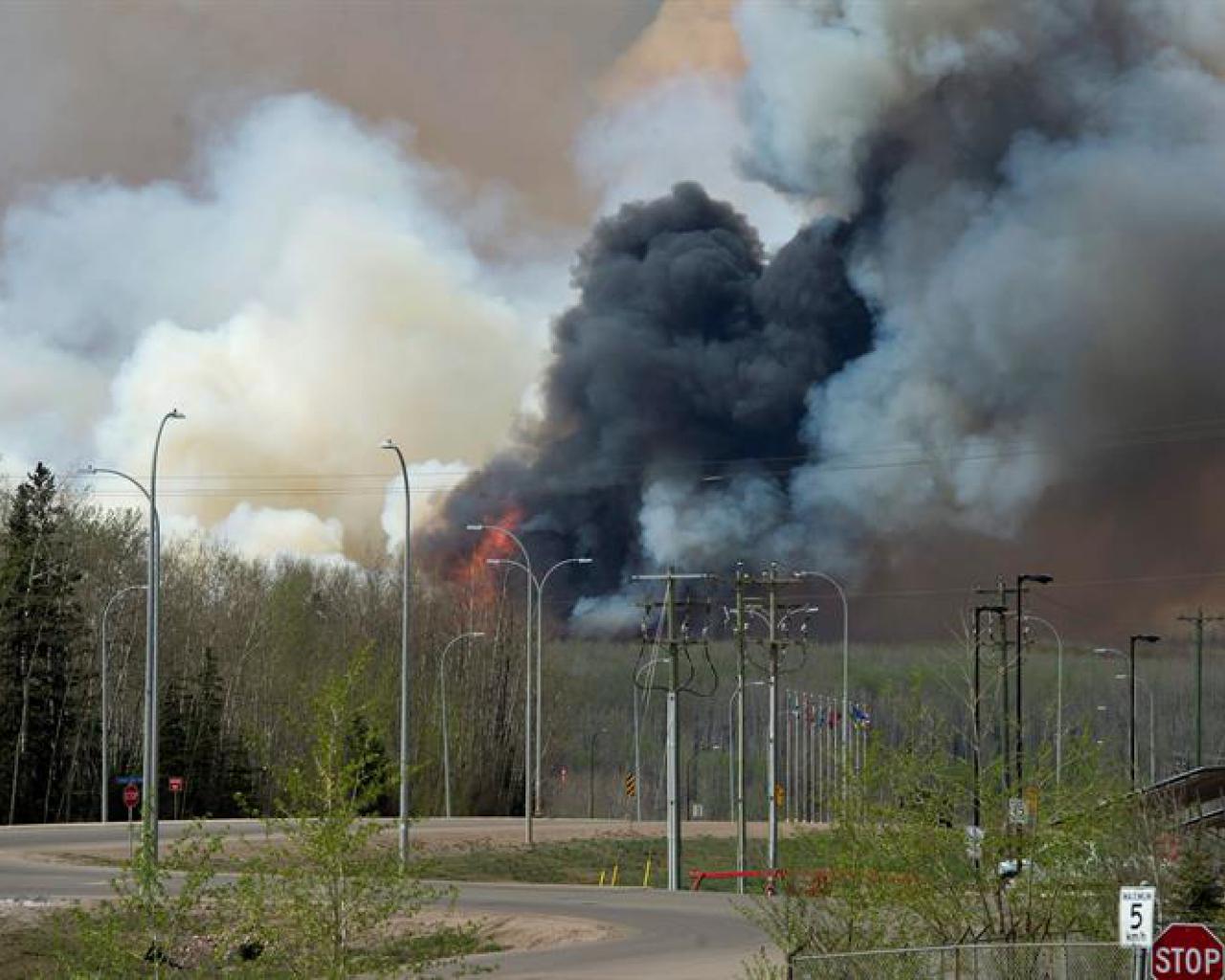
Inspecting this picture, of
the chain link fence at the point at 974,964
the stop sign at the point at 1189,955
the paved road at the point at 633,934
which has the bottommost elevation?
the paved road at the point at 633,934

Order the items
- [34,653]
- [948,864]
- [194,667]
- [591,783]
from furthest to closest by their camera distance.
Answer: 1. [591,783]
2. [194,667]
3. [34,653]
4. [948,864]

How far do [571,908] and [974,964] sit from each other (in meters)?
29.2

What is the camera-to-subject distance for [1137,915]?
65.2ft

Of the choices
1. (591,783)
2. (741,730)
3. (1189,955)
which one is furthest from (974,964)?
(591,783)

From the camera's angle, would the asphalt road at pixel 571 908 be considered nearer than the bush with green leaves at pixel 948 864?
No

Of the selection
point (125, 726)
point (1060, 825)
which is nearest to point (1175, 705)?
point (125, 726)

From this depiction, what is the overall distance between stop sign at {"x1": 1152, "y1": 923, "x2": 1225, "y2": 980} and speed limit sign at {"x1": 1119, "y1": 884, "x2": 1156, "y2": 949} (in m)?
0.45

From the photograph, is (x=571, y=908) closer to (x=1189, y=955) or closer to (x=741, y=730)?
(x=741, y=730)

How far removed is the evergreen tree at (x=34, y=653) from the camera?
335 ft

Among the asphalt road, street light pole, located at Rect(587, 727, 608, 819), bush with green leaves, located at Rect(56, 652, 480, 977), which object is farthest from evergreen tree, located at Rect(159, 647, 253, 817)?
bush with green leaves, located at Rect(56, 652, 480, 977)

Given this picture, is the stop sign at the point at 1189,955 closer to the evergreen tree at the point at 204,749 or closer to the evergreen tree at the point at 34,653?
the evergreen tree at the point at 204,749

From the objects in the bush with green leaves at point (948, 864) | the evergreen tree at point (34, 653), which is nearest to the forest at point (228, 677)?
the evergreen tree at point (34, 653)

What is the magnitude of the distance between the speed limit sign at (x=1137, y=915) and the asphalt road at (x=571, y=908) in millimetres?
18189

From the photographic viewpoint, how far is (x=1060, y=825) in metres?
28.2
